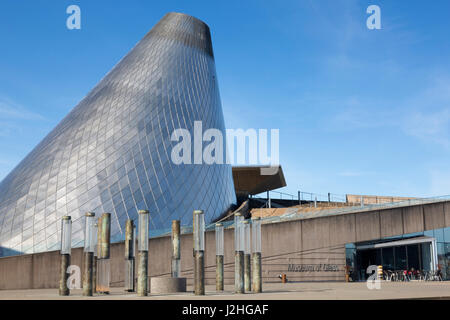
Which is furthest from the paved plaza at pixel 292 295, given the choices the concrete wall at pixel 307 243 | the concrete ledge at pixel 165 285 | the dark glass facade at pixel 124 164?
the dark glass facade at pixel 124 164

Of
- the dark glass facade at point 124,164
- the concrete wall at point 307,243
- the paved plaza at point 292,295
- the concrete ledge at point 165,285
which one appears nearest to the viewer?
the paved plaza at point 292,295

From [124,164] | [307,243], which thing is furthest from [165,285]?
[124,164]

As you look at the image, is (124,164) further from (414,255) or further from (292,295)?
(292,295)

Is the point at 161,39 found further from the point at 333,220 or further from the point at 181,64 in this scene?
the point at 333,220

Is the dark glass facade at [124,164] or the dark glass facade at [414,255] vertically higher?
the dark glass facade at [124,164]

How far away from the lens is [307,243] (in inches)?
1184

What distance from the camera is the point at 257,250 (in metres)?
18.4

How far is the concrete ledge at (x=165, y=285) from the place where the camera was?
59.6 ft

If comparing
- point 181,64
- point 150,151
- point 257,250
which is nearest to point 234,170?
point 181,64

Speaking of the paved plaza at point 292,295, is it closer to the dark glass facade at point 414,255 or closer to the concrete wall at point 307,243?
the concrete wall at point 307,243

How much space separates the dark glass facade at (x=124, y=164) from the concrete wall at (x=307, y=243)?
3178 millimetres

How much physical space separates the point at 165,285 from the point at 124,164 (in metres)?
17.4
